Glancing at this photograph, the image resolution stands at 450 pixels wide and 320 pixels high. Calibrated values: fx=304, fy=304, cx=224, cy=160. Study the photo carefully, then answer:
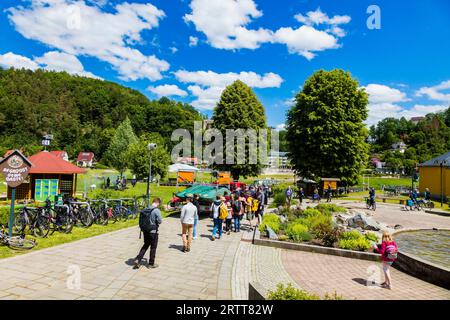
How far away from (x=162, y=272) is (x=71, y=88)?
4860 inches

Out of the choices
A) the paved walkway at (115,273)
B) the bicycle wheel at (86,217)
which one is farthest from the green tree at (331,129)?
the bicycle wheel at (86,217)

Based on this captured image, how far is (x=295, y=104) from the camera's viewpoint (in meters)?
36.9

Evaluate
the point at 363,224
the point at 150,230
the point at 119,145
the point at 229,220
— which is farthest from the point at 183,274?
the point at 119,145

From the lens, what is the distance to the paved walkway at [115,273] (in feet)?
20.2

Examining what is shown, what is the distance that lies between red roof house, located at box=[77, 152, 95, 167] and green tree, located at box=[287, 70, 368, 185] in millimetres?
69132

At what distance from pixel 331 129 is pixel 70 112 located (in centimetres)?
9554

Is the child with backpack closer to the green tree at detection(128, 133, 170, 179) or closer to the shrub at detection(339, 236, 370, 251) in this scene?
the shrub at detection(339, 236, 370, 251)

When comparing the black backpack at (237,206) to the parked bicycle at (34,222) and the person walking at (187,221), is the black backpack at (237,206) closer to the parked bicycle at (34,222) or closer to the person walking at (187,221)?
the person walking at (187,221)

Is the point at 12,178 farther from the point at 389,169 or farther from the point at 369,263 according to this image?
the point at 389,169

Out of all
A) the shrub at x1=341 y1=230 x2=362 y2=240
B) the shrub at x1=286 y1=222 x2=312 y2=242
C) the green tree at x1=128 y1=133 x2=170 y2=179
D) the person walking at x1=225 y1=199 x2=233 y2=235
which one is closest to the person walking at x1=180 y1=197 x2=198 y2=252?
the person walking at x1=225 y1=199 x2=233 y2=235

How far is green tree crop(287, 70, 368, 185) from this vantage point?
3259 cm

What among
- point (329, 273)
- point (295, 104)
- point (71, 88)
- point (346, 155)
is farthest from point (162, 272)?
point (71, 88)

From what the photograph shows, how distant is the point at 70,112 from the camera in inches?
4040

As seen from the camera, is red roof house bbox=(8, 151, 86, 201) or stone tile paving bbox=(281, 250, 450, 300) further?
red roof house bbox=(8, 151, 86, 201)
